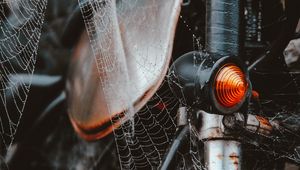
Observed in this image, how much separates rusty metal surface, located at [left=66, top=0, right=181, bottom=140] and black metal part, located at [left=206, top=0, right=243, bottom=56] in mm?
346

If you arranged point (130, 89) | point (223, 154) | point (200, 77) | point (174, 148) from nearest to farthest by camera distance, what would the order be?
1. point (200, 77)
2. point (223, 154)
3. point (174, 148)
4. point (130, 89)

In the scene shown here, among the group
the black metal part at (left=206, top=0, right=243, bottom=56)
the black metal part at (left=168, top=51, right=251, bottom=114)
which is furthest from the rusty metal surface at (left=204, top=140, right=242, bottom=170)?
the black metal part at (left=206, top=0, right=243, bottom=56)

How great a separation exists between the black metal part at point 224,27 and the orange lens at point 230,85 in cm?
32

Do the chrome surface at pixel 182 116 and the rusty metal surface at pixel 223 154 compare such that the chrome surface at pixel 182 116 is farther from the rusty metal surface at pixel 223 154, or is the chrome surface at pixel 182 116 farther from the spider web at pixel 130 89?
the rusty metal surface at pixel 223 154

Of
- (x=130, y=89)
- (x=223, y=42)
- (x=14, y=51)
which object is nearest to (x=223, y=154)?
(x=223, y=42)

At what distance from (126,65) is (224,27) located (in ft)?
3.16

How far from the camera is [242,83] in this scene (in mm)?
2396

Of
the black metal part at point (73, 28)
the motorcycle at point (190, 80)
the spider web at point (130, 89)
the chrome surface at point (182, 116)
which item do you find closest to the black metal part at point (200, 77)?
the motorcycle at point (190, 80)

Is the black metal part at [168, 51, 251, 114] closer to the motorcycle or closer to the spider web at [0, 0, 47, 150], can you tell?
the motorcycle

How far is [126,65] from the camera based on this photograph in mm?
3512

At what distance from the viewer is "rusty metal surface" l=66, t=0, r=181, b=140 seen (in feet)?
10.3

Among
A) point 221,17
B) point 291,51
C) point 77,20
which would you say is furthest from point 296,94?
point 77,20

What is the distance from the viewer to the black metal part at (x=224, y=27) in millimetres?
2723

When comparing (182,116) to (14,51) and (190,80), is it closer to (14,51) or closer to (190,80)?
(190,80)
